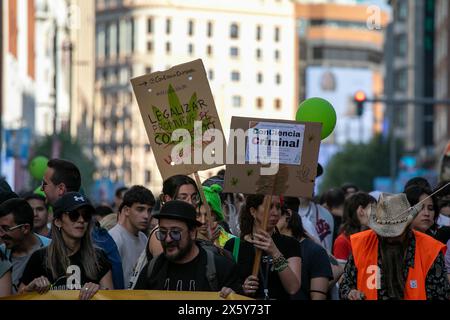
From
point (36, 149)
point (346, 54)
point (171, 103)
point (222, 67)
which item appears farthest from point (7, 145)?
point (346, 54)

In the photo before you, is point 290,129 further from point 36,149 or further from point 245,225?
point 36,149

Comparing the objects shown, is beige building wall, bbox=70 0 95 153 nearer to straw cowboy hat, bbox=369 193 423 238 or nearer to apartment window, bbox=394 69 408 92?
apartment window, bbox=394 69 408 92

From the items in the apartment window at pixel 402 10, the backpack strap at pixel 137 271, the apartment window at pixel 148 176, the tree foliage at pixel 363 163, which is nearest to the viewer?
the backpack strap at pixel 137 271

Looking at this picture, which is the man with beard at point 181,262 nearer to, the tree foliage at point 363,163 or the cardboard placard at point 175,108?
the cardboard placard at point 175,108

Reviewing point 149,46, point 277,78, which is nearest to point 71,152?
point 149,46

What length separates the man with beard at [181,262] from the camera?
865cm

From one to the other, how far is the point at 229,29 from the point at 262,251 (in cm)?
16827

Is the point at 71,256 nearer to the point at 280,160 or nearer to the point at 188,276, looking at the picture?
the point at 188,276

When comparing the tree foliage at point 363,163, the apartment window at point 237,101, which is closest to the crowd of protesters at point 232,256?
the tree foliage at point 363,163

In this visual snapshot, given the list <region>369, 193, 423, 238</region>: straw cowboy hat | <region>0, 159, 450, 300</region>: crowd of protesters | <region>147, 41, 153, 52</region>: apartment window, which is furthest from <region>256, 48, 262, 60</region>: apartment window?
<region>369, 193, 423, 238</region>: straw cowboy hat

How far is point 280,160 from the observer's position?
9445 mm

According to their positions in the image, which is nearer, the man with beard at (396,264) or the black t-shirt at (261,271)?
the man with beard at (396,264)

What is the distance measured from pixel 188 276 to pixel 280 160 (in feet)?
3.67

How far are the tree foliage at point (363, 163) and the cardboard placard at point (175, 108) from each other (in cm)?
7383
